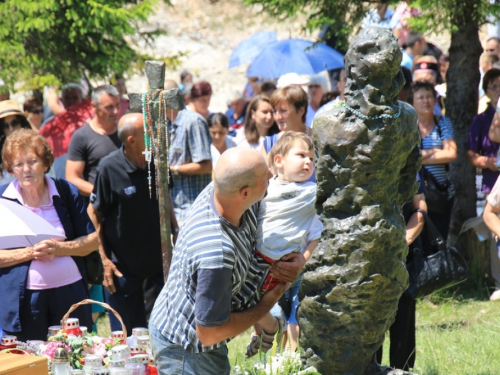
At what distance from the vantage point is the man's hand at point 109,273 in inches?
265

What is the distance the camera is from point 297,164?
525cm

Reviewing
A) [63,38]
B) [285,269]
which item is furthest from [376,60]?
[63,38]

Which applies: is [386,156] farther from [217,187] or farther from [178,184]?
[178,184]

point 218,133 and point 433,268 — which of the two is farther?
point 218,133

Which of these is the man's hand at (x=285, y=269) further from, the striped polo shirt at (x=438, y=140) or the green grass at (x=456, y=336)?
the striped polo shirt at (x=438, y=140)

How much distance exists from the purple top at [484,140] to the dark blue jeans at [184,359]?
5421 millimetres

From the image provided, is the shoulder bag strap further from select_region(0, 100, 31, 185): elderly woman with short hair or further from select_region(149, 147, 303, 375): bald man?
select_region(0, 100, 31, 185): elderly woman with short hair

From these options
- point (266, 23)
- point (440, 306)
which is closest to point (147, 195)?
point (440, 306)

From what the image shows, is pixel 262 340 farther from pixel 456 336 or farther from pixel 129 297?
pixel 456 336

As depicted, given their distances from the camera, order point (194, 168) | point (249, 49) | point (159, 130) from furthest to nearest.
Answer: point (249, 49), point (194, 168), point (159, 130)

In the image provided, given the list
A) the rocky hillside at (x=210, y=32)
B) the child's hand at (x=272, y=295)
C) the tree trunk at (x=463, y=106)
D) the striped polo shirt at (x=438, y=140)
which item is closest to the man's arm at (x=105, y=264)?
the child's hand at (x=272, y=295)

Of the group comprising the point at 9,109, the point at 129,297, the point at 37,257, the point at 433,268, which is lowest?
the point at 129,297

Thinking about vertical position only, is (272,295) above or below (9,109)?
below

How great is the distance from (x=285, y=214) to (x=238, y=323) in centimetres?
105
